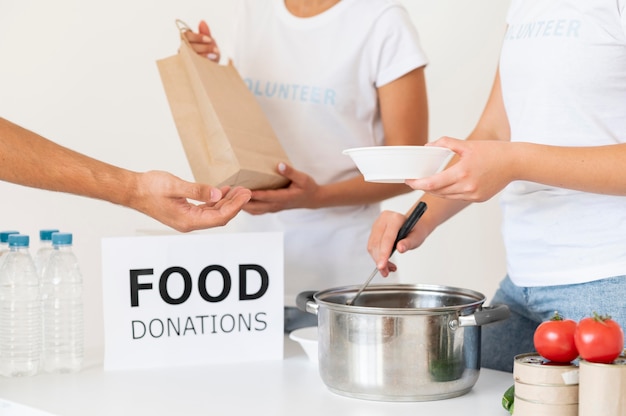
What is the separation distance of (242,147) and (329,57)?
1.26 feet

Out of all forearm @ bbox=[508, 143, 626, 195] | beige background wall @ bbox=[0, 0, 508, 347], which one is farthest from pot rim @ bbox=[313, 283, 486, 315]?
beige background wall @ bbox=[0, 0, 508, 347]

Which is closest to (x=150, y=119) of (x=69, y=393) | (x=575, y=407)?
(x=69, y=393)

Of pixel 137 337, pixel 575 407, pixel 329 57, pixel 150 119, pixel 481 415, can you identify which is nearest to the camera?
pixel 575 407

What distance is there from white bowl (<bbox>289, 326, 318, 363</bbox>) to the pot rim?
0.12 metres

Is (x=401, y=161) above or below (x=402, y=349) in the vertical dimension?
above

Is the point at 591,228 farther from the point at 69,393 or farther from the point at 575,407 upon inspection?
the point at 69,393

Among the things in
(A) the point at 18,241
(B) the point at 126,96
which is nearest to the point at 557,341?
(A) the point at 18,241

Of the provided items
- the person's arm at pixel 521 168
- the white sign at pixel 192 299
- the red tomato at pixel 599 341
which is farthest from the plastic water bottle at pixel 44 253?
the red tomato at pixel 599 341

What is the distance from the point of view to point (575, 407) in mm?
1023

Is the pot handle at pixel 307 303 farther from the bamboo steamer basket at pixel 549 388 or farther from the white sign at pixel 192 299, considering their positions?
the bamboo steamer basket at pixel 549 388

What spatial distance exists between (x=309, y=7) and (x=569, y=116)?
81cm

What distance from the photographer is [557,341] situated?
1030 millimetres

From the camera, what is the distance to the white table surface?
1.22 m

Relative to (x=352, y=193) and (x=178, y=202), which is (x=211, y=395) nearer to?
(x=178, y=202)
